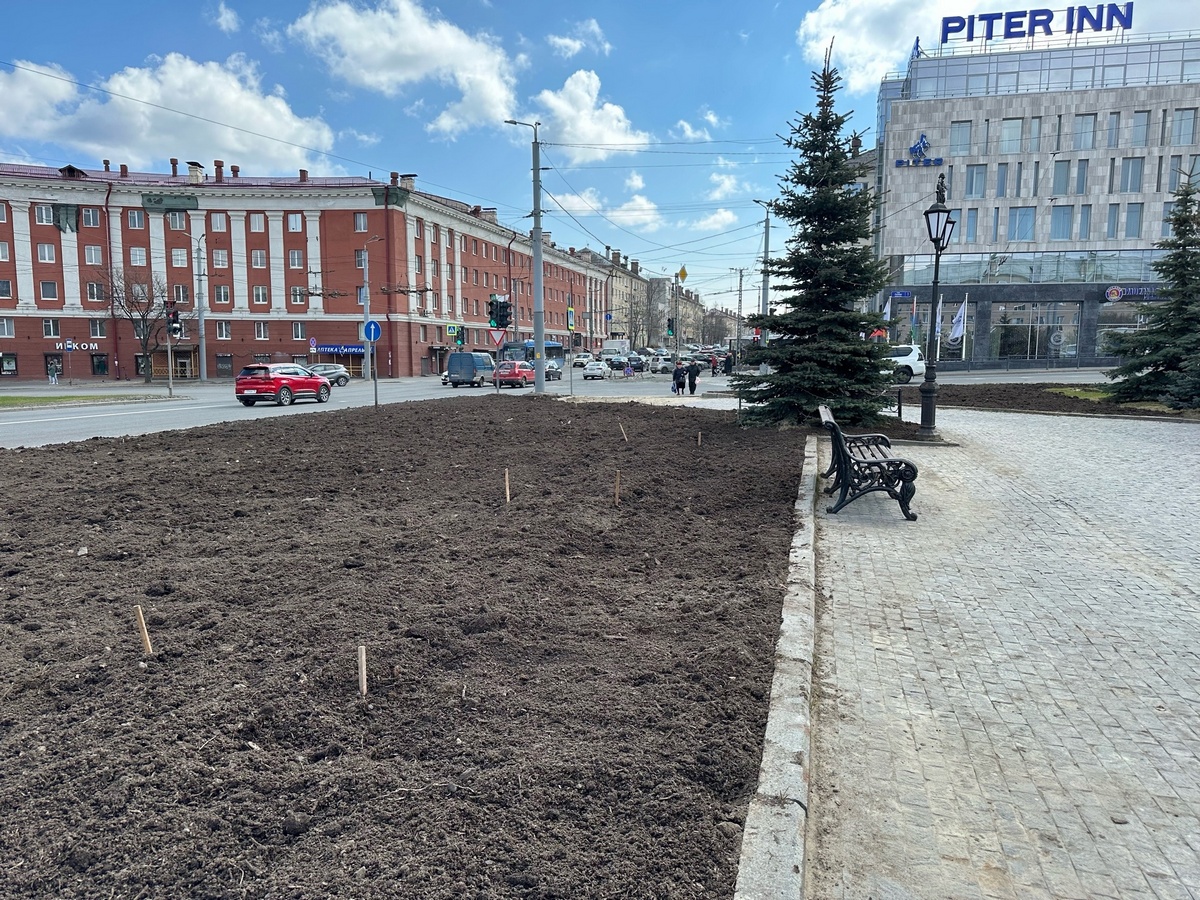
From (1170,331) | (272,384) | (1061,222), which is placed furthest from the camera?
(1061,222)

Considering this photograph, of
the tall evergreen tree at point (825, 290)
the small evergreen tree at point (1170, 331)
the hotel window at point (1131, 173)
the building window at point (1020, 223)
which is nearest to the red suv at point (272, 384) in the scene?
the tall evergreen tree at point (825, 290)

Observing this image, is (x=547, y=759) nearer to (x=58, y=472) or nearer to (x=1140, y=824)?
(x=1140, y=824)

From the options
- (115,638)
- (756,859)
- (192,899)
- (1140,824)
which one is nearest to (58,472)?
(115,638)

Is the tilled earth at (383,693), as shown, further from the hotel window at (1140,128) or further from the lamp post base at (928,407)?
the hotel window at (1140,128)

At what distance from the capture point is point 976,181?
180 ft

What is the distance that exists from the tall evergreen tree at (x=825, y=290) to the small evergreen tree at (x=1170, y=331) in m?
10.3

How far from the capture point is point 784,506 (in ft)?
26.2

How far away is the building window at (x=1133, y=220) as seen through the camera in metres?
52.2

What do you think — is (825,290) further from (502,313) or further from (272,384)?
(272,384)

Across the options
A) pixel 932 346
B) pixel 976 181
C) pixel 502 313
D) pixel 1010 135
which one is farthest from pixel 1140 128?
pixel 932 346

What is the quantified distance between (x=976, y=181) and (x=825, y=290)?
161ft

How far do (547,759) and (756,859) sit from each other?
3.07 feet

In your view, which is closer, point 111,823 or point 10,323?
point 111,823

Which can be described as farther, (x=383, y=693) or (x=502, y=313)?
(x=502, y=313)
